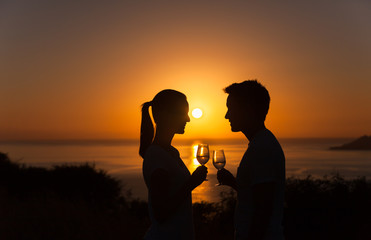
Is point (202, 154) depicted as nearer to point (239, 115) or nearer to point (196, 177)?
point (196, 177)

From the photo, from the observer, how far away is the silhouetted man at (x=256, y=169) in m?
3.19

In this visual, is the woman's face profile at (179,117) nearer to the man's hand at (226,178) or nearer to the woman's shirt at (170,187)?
the woman's shirt at (170,187)

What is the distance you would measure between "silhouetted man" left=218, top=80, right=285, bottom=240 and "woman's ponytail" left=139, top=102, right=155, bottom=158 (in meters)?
0.85

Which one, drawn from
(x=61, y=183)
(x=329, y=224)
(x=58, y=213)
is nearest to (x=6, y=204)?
(x=58, y=213)

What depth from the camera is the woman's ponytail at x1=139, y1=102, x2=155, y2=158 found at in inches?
161

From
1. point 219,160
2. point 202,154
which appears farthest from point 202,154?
point 219,160

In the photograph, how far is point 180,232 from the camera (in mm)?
3801

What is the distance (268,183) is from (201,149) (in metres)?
1.80

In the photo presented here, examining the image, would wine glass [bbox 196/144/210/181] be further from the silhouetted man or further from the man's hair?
the man's hair

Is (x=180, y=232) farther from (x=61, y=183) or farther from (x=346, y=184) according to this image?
(x=61, y=183)

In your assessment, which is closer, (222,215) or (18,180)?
(222,215)

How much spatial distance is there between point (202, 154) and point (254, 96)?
1597 mm

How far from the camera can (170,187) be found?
371cm

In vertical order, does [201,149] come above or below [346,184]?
above
